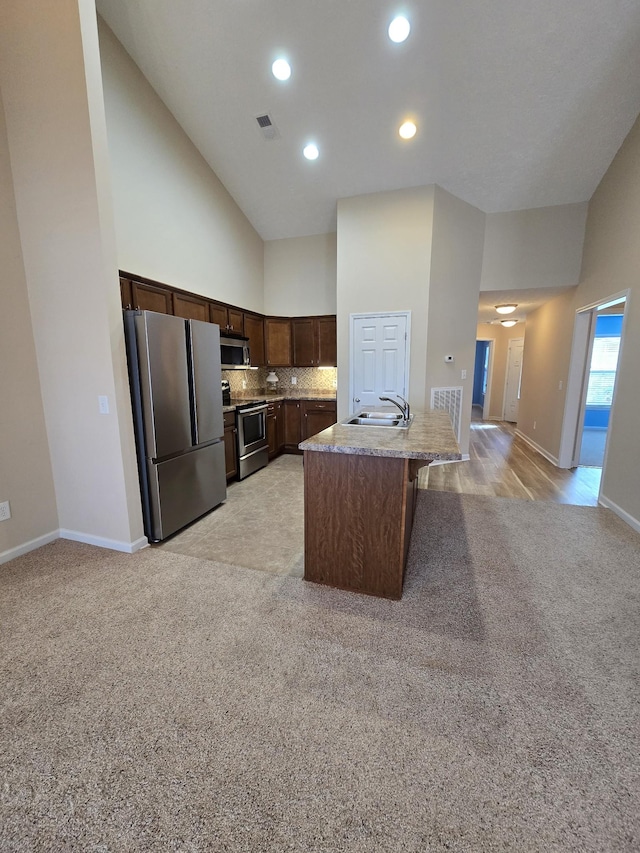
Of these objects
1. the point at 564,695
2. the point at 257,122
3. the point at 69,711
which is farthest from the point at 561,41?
the point at 69,711

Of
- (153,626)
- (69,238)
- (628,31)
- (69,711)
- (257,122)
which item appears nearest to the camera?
(69,711)

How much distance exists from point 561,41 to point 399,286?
2.25 metres

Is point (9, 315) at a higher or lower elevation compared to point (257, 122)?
lower

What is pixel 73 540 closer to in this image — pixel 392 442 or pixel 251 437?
pixel 251 437

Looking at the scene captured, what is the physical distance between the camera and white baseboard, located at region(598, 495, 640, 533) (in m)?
2.88

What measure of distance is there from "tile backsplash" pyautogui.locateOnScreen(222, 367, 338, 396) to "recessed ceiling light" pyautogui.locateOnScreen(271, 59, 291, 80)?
3.36 metres

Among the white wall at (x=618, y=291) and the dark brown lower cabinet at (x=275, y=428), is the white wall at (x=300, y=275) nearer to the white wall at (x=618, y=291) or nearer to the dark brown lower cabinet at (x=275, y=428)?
the dark brown lower cabinet at (x=275, y=428)

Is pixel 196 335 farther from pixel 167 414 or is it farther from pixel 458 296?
pixel 458 296

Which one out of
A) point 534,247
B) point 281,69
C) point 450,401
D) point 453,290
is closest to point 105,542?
point 450,401

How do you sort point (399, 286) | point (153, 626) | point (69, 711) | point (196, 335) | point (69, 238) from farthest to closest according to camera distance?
1. point (399, 286)
2. point (196, 335)
3. point (69, 238)
4. point (153, 626)
5. point (69, 711)

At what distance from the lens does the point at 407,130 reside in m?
3.43

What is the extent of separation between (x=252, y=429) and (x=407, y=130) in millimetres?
3700

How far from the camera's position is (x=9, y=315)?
237 cm

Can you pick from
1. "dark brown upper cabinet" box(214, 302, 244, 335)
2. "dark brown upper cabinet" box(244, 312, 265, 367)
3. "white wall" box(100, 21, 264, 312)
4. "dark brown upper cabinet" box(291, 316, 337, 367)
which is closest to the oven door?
"dark brown upper cabinet" box(244, 312, 265, 367)
